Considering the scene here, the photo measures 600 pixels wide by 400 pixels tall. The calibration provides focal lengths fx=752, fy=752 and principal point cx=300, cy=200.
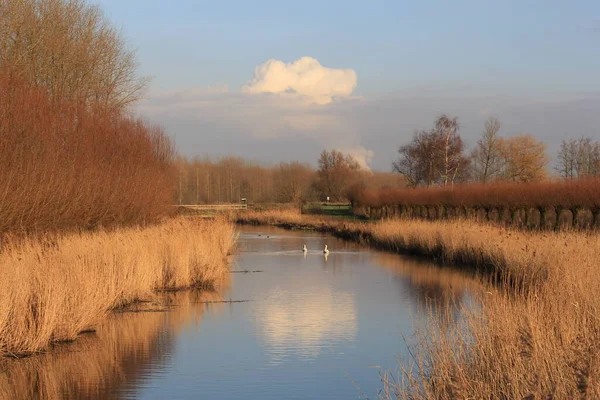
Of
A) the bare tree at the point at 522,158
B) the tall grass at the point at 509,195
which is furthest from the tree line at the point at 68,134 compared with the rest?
the bare tree at the point at 522,158

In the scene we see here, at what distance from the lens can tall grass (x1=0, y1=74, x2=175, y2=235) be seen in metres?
15.5

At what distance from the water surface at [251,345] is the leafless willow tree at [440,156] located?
123ft

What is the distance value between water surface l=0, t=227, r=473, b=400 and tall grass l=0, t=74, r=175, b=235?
11.1ft

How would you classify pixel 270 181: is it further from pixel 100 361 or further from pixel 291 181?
pixel 100 361

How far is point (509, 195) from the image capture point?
113 ft

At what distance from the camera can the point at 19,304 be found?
34.4 feet

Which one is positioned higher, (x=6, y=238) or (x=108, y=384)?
(x=6, y=238)

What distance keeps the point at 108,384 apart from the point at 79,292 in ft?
9.21

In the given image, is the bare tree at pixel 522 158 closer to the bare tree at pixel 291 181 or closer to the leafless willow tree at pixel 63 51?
the bare tree at pixel 291 181

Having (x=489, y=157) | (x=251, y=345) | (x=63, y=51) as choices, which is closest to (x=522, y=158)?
(x=489, y=157)

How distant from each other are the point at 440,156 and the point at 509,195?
23.3 m

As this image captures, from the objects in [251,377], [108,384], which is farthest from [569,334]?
[108,384]

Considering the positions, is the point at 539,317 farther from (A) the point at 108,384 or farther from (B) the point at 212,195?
(B) the point at 212,195

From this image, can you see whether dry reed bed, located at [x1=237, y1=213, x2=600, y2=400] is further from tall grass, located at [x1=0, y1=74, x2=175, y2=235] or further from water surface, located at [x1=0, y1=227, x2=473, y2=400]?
tall grass, located at [x1=0, y1=74, x2=175, y2=235]
